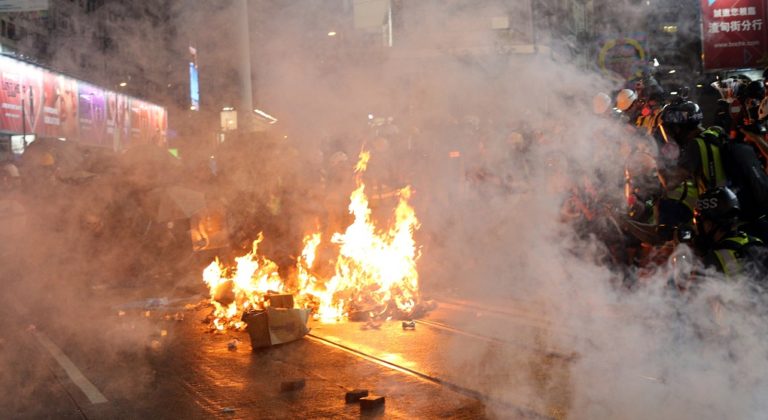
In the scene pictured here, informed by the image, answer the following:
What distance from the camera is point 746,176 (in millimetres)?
4273

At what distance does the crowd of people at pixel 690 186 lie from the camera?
394 cm

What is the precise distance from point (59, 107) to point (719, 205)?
17.3 m

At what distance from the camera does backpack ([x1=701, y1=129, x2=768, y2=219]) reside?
167 inches

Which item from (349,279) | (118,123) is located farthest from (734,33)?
(118,123)

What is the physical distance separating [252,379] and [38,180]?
7.83m

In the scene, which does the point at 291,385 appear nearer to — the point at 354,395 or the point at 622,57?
the point at 354,395

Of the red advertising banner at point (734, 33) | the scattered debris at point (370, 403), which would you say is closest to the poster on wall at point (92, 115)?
the red advertising banner at point (734, 33)

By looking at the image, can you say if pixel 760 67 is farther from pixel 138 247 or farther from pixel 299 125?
pixel 138 247

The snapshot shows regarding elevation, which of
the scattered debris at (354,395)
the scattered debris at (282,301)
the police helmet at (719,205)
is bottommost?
the scattered debris at (354,395)

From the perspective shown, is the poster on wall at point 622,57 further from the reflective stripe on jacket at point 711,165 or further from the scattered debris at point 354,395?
the scattered debris at point 354,395

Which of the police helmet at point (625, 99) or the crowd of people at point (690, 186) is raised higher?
the police helmet at point (625, 99)

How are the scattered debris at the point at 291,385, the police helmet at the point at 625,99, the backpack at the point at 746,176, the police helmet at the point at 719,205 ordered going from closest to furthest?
the police helmet at the point at 719,205
the backpack at the point at 746,176
the scattered debris at the point at 291,385
the police helmet at the point at 625,99

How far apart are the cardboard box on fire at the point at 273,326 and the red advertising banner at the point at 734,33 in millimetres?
8183

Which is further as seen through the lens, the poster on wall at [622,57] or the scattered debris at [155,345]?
the poster on wall at [622,57]
